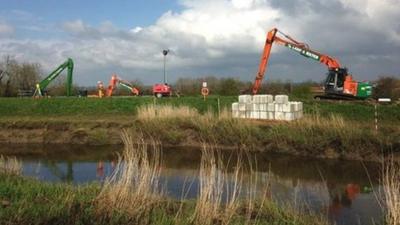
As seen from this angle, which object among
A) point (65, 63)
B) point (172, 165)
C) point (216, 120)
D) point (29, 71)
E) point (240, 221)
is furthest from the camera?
point (29, 71)

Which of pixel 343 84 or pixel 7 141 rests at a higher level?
pixel 343 84

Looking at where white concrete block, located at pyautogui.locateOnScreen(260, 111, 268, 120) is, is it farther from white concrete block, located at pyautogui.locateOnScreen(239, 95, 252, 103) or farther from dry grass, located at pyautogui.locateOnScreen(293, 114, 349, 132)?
dry grass, located at pyautogui.locateOnScreen(293, 114, 349, 132)

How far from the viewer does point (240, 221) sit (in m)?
8.50

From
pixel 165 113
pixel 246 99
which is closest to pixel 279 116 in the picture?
pixel 246 99

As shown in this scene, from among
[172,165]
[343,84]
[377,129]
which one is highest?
[343,84]

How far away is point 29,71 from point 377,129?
1806 inches

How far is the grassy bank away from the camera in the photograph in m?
8.16

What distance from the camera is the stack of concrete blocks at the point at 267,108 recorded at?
23953 mm

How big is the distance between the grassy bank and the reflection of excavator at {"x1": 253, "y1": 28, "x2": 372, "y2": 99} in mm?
23191

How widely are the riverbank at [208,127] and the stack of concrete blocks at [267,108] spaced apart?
961mm

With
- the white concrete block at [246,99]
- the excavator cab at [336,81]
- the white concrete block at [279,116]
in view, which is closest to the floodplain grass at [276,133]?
the white concrete block at [279,116]

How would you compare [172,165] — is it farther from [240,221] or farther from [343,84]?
[343,84]

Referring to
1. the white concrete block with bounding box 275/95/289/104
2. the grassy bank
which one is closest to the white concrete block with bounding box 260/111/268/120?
the white concrete block with bounding box 275/95/289/104

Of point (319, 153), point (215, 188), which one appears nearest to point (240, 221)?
point (215, 188)
